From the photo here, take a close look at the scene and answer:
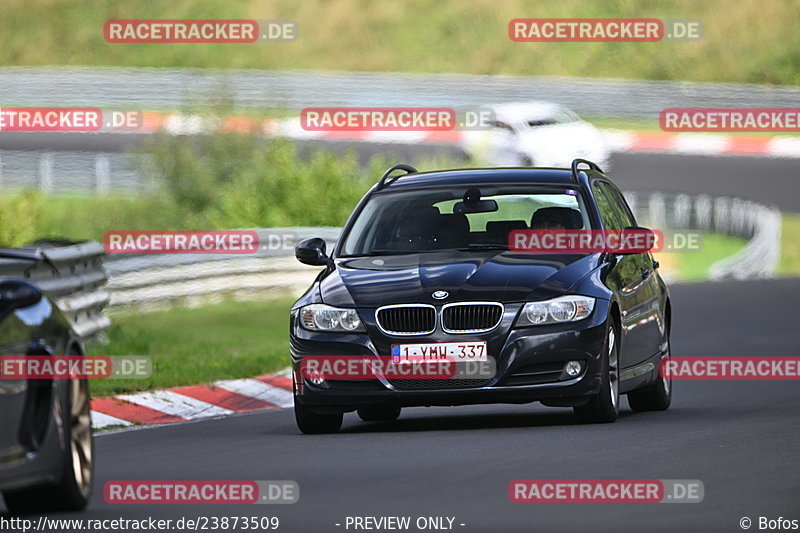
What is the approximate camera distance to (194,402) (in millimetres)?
15125

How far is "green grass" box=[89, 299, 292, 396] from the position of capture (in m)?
16.3

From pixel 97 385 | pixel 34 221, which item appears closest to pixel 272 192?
pixel 34 221

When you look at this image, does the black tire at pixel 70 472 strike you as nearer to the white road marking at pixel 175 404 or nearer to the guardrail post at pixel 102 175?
the white road marking at pixel 175 404

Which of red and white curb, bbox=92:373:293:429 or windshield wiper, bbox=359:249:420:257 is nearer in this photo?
windshield wiper, bbox=359:249:420:257

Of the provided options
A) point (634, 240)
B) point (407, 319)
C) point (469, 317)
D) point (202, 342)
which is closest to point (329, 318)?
point (407, 319)

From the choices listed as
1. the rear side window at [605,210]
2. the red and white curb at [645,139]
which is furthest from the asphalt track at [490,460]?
the red and white curb at [645,139]

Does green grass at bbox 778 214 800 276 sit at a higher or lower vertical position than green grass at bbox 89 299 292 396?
higher

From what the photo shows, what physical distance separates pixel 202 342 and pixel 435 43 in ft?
124

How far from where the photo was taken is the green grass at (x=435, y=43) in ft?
182

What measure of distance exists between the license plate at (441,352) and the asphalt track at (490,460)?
18.4 inches

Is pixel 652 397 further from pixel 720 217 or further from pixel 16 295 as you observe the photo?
pixel 720 217

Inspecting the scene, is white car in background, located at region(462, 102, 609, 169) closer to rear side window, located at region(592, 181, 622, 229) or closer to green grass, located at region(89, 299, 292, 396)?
green grass, located at region(89, 299, 292, 396)

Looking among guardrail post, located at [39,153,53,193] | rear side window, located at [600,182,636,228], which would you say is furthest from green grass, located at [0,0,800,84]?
rear side window, located at [600,182,636,228]

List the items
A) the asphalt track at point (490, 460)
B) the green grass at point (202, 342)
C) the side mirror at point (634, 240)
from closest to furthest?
1. the asphalt track at point (490, 460)
2. the side mirror at point (634, 240)
3. the green grass at point (202, 342)
